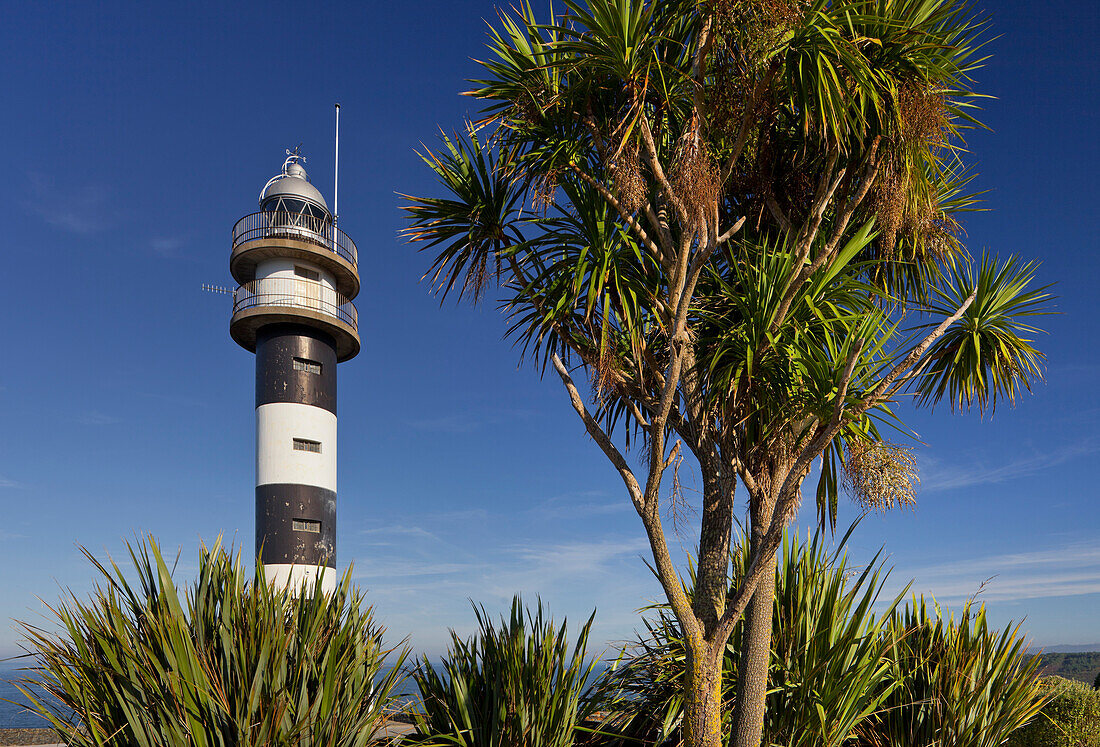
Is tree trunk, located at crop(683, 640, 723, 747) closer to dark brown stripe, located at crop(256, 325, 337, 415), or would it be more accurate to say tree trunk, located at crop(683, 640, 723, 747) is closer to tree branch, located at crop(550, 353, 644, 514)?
tree branch, located at crop(550, 353, 644, 514)

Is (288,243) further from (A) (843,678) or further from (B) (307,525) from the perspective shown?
(A) (843,678)

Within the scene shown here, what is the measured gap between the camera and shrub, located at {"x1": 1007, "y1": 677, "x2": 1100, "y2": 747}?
608cm

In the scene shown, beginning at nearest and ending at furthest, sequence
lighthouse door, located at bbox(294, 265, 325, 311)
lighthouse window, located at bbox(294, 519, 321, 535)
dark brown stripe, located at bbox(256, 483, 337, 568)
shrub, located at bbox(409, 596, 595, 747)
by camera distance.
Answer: shrub, located at bbox(409, 596, 595, 747) → dark brown stripe, located at bbox(256, 483, 337, 568) → lighthouse window, located at bbox(294, 519, 321, 535) → lighthouse door, located at bbox(294, 265, 325, 311)

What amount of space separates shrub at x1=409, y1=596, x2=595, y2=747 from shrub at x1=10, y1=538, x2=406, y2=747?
1000 millimetres

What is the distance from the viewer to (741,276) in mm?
4977

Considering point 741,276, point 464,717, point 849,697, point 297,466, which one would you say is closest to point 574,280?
point 741,276

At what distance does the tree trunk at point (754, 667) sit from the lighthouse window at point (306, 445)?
25.1ft

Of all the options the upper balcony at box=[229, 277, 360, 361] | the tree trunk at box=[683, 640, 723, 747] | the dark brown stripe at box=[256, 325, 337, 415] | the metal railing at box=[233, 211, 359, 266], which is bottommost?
the tree trunk at box=[683, 640, 723, 747]

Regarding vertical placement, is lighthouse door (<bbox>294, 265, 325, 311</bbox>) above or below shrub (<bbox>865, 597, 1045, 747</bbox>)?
above

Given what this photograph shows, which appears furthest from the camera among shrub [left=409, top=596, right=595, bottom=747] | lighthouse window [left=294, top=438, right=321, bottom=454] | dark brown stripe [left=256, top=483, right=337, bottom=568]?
lighthouse window [left=294, top=438, right=321, bottom=454]

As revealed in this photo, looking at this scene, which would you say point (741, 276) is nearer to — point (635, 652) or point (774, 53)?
point (774, 53)

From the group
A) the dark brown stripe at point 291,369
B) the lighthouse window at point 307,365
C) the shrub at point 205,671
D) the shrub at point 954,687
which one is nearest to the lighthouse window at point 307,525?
the dark brown stripe at point 291,369

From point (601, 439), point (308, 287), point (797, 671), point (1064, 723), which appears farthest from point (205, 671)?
point (308, 287)

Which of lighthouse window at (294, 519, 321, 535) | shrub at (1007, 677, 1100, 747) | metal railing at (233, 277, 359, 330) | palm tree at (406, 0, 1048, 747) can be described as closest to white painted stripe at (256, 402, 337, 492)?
lighthouse window at (294, 519, 321, 535)
